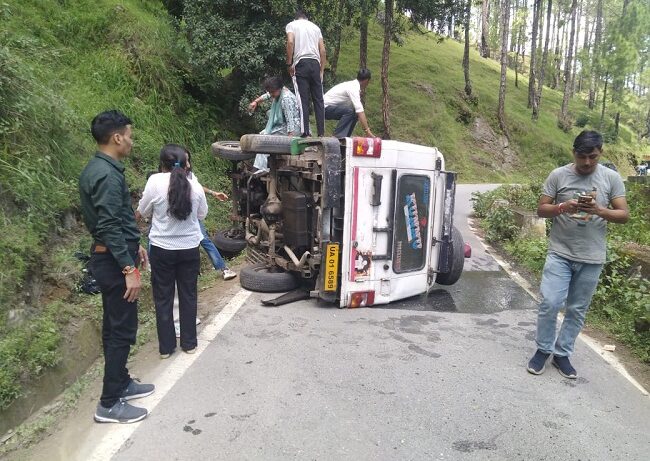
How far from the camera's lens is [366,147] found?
5.04 metres

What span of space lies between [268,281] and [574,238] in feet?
10.5

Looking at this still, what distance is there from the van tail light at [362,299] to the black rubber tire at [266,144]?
71.6 inches

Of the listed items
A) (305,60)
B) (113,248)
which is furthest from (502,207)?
(113,248)

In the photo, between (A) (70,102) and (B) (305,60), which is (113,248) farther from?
(A) (70,102)

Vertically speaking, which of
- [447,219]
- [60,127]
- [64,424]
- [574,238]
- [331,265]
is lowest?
[64,424]

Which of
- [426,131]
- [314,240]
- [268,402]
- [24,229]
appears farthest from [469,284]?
[426,131]

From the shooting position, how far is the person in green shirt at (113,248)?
289 centimetres

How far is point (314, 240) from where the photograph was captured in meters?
5.36

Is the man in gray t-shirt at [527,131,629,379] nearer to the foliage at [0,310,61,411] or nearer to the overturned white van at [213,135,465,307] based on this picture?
the overturned white van at [213,135,465,307]

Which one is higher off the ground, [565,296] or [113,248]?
[113,248]

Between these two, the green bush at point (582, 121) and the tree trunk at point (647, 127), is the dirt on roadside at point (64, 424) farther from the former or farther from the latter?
the tree trunk at point (647, 127)

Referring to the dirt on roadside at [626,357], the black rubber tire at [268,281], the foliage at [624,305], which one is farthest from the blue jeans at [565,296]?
the black rubber tire at [268,281]

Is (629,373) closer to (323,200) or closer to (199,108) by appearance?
(323,200)

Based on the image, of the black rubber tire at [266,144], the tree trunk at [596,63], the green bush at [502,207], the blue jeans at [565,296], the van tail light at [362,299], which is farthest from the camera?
the tree trunk at [596,63]
